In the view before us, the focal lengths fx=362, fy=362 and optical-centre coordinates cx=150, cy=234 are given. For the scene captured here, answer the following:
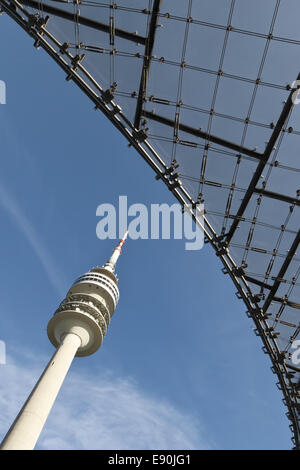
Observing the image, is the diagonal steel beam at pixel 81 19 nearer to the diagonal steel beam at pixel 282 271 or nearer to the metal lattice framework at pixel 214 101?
Result: the metal lattice framework at pixel 214 101

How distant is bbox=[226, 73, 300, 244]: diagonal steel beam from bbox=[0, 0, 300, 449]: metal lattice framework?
0.05 metres

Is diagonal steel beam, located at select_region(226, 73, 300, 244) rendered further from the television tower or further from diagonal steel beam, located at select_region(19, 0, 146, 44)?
the television tower

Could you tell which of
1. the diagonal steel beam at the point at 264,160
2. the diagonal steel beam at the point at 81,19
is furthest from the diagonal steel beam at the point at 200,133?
the diagonal steel beam at the point at 81,19

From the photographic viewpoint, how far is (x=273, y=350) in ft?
74.7

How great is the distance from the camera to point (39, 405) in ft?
93.7

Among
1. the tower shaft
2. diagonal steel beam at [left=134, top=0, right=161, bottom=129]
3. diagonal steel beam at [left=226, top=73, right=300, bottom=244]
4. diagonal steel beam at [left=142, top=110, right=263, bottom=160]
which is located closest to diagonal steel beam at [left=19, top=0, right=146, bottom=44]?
diagonal steel beam at [left=134, top=0, right=161, bottom=129]

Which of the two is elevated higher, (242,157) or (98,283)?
(98,283)

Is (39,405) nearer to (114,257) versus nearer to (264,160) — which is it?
(264,160)

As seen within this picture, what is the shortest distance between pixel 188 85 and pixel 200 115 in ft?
5.15

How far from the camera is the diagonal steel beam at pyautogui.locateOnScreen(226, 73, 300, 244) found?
1692cm

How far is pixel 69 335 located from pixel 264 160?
27912 mm

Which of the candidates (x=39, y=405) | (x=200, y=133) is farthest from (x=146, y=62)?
(x=39, y=405)
